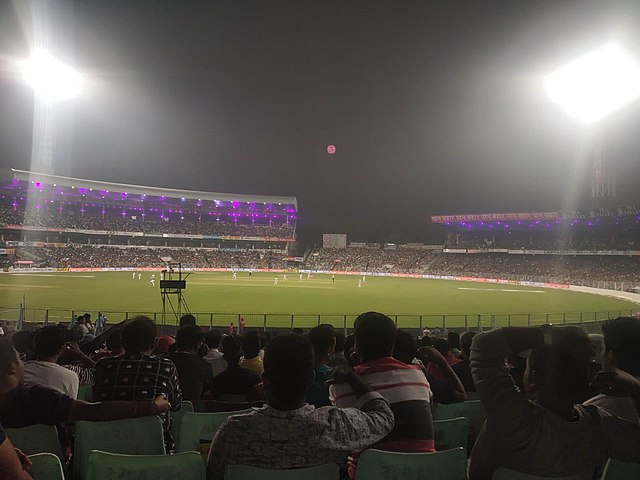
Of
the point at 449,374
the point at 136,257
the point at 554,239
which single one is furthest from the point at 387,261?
the point at 449,374

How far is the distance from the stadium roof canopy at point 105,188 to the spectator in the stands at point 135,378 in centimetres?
8310

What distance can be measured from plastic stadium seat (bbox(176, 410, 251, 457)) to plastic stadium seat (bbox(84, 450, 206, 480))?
3.06 feet

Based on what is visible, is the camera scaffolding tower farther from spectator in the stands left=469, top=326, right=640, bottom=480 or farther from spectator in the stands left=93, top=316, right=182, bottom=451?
spectator in the stands left=469, top=326, right=640, bottom=480

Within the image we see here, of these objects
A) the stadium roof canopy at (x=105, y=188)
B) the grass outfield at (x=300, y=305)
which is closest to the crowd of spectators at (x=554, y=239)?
the grass outfield at (x=300, y=305)

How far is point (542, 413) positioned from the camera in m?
2.58

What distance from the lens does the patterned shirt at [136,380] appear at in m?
→ 3.94

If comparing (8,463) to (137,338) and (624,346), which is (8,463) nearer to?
(137,338)

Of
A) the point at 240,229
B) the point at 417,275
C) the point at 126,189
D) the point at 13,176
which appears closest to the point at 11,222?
the point at 13,176

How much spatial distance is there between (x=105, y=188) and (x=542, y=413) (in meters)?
95.9

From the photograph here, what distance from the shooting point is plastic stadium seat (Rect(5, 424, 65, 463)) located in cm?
338

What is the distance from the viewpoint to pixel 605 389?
109 inches

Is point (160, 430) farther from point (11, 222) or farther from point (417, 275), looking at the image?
point (11, 222)

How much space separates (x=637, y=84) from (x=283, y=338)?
136 ft

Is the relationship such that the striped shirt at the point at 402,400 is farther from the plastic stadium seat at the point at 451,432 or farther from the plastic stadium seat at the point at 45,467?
the plastic stadium seat at the point at 45,467
